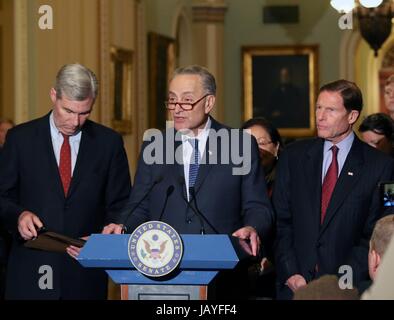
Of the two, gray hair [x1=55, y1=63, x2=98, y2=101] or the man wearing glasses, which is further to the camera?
gray hair [x1=55, y1=63, x2=98, y2=101]

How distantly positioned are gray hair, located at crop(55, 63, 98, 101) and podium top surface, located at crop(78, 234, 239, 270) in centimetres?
131

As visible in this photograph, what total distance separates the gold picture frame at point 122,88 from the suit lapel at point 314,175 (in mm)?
7165

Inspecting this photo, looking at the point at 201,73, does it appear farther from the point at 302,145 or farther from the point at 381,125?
the point at 381,125

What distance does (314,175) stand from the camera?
16.9 ft

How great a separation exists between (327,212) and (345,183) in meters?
0.16

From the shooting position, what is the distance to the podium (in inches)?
147

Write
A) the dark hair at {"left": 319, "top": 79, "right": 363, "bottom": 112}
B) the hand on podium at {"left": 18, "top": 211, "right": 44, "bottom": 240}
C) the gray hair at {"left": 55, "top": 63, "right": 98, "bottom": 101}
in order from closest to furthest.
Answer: the hand on podium at {"left": 18, "top": 211, "right": 44, "bottom": 240}, the gray hair at {"left": 55, "top": 63, "right": 98, "bottom": 101}, the dark hair at {"left": 319, "top": 79, "right": 363, "bottom": 112}

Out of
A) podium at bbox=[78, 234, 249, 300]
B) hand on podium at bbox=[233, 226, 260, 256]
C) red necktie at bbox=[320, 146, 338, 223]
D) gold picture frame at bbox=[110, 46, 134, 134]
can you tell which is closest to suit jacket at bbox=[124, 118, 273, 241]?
hand on podium at bbox=[233, 226, 260, 256]

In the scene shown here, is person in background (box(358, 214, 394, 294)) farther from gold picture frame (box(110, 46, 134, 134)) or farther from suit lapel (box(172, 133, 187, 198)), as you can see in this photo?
gold picture frame (box(110, 46, 134, 134))

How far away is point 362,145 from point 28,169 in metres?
1.61

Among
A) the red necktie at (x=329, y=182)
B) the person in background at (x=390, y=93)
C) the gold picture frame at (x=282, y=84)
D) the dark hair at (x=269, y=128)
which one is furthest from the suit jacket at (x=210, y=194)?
the gold picture frame at (x=282, y=84)

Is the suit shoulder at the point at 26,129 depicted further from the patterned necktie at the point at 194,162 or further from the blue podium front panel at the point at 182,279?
the blue podium front panel at the point at 182,279
